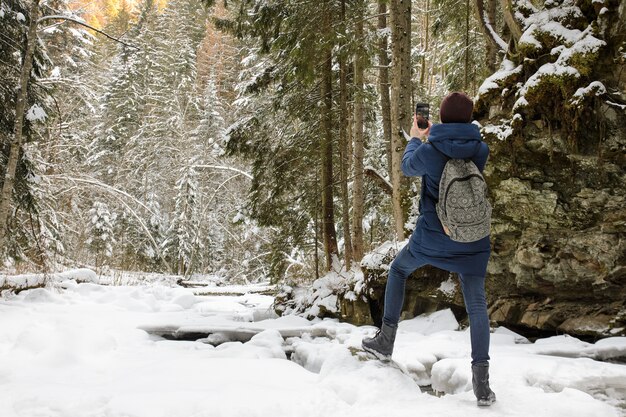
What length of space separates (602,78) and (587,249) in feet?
6.45

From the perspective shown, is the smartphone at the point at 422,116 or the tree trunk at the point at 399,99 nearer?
the smartphone at the point at 422,116

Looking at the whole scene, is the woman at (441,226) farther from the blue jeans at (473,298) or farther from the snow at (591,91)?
the snow at (591,91)

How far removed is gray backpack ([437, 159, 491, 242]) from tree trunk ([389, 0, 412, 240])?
403 centimetres

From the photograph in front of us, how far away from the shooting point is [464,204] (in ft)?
9.02

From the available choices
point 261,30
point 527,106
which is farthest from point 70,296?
point 527,106

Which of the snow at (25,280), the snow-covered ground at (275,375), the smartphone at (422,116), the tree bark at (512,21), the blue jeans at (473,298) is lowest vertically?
the snow at (25,280)

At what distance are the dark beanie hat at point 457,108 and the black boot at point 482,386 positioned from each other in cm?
159

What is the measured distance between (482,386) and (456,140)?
1.55 metres

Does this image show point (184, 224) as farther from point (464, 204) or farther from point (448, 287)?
point (464, 204)

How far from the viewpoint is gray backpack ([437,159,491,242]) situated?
2.74 meters

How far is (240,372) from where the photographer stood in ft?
11.1

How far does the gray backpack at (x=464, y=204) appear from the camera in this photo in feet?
8.98

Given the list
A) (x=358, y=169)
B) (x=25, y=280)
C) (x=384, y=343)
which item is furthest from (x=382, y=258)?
(x=25, y=280)

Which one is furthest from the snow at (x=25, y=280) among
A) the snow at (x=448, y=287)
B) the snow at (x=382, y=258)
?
the snow at (x=448, y=287)
